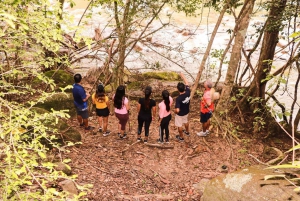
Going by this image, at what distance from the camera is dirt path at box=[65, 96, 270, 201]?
5.64 meters

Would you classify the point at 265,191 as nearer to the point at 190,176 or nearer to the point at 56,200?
the point at 190,176

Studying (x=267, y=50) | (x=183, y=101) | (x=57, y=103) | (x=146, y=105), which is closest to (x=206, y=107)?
(x=183, y=101)

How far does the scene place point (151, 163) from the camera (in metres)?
6.68

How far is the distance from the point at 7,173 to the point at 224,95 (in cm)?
638

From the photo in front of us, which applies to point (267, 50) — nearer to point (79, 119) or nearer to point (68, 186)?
point (79, 119)

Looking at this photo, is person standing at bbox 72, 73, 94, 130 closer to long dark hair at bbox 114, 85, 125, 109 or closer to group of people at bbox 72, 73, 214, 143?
group of people at bbox 72, 73, 214, 143

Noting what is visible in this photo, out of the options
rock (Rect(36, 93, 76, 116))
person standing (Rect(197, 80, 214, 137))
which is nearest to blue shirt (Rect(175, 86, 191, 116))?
person standing (Rect(197, 80, 214, 137))

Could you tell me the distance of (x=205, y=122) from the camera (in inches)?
308

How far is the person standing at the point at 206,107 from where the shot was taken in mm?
7203

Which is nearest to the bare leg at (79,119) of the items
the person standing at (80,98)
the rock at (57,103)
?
the person standing at (80,98)

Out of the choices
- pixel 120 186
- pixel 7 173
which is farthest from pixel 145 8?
pixel 7 173

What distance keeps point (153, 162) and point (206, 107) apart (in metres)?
2.19

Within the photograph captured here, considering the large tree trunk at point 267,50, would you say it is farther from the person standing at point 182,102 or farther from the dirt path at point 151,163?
the person standing at point 182,102

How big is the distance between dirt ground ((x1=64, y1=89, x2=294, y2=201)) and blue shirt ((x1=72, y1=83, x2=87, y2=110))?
92cm
